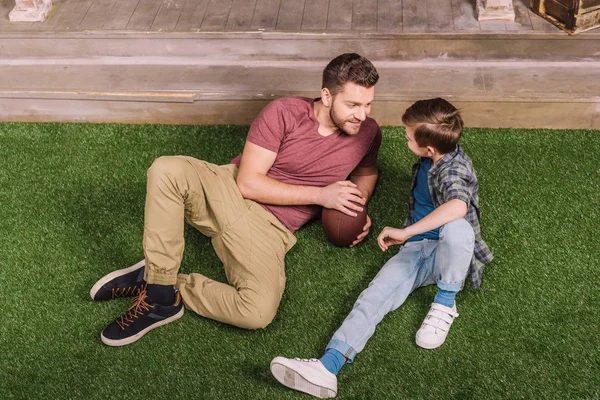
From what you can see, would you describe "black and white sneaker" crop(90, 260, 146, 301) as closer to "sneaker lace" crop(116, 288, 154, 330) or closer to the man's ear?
"sneaker lace" crop(116, 288, 154, 330)

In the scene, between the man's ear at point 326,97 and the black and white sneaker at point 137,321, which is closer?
the black and white sneaker at point 137,321

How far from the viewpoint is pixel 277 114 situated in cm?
406

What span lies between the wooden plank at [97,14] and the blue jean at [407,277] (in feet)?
9.80

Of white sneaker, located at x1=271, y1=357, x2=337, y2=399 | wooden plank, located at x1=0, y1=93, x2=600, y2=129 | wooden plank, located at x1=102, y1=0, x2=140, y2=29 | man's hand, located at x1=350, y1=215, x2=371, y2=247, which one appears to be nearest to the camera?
white sneaker, located at x1=271, y1=357, x2=337, y2=399

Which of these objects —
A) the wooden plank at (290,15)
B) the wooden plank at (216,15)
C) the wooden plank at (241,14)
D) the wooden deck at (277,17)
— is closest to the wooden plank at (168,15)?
the wooden deck at (277,17)

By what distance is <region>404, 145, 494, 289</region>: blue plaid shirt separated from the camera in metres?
3.65

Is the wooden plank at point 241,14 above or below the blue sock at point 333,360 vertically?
above

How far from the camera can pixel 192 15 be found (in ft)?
18.4

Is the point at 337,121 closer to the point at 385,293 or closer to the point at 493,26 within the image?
the point at 385,293

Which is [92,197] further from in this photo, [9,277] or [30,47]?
[30,47]

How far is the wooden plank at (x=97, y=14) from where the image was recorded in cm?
557

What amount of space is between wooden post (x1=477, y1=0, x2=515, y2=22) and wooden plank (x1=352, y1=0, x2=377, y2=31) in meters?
0.75

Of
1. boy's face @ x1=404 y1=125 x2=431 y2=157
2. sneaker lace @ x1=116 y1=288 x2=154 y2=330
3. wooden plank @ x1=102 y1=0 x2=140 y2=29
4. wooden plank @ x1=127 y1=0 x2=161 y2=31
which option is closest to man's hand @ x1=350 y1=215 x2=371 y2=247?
boy's face @ x1=404 y1=125 x2=431 y2=157

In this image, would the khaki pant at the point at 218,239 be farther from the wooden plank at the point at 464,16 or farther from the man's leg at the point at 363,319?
Answer: the wooden plank at the point at 464,16
